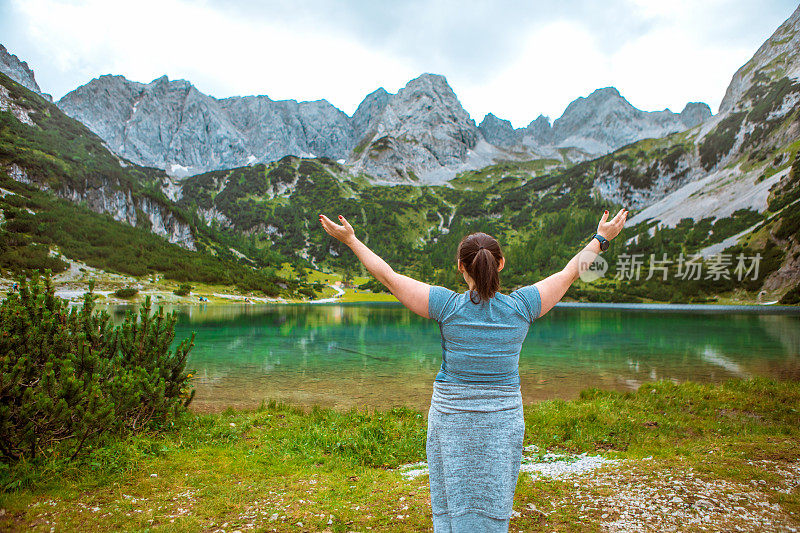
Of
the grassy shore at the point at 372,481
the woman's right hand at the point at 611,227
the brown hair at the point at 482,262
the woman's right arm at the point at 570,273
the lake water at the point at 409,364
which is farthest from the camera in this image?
the lake water at the point at 409,364

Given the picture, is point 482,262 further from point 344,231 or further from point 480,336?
point 344,231

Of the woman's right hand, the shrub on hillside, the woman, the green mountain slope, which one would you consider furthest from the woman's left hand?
the green mountain slope

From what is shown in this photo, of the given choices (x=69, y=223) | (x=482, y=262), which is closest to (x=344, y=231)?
(x=482, y=262)

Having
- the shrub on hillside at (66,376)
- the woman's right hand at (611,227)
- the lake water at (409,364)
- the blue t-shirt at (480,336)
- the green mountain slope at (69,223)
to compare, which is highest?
the green mountain slope at (69,223)

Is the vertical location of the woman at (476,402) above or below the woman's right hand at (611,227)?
below

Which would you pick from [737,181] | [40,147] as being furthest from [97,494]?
[40,147]

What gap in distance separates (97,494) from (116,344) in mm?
3690

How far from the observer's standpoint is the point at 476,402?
2.71m

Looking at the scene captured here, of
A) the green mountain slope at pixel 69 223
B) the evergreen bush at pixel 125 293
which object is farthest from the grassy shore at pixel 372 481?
the green mountain slope at pixel 69 223

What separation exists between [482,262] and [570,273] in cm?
98

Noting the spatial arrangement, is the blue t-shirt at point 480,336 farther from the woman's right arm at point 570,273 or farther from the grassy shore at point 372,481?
the grassy shore at point 372,481

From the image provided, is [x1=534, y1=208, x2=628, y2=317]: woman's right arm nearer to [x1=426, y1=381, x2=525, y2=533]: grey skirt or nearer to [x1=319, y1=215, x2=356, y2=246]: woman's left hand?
[x1=426, y1=381, x2=525, y2=533]: grey skirt

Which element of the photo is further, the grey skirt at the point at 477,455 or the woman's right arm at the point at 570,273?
the woman's right arm at the point at 570,273

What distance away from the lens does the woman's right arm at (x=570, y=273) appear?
9.94 ft
